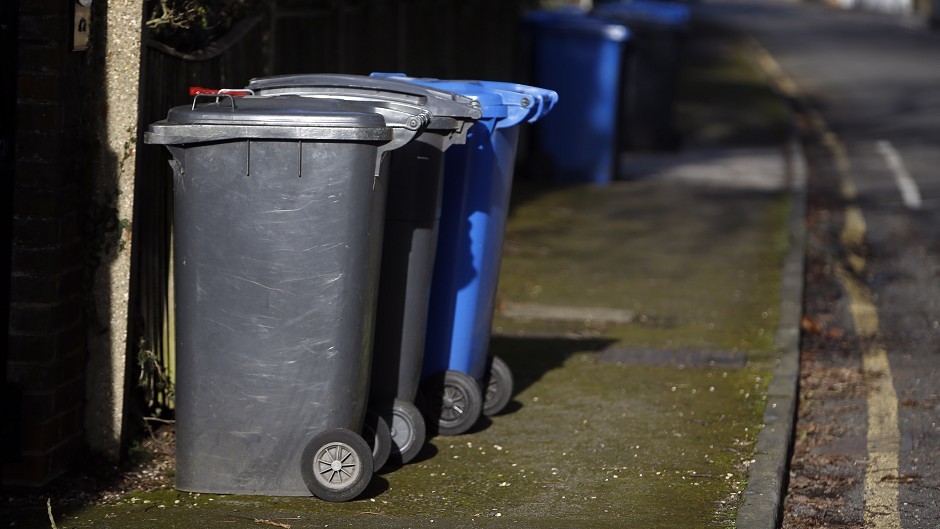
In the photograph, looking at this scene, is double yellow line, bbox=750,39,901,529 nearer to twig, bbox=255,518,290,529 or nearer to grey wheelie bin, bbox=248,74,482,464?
grey wheelie bin, bbox=248,74,482,464

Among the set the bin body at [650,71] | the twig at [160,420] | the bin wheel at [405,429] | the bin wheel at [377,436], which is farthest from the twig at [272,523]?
the bin body at [650,71]

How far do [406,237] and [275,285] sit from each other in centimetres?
73

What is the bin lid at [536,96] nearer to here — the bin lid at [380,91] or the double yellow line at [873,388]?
the bin lid at [380,91]

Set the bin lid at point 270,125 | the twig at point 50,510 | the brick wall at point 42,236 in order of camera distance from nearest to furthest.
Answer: the twig at point 50,510, the bin lid at point 270,125, the brick wall at point 42,236

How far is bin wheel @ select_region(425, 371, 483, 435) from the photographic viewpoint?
5727 millimetres

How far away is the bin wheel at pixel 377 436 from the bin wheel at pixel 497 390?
0.99 m

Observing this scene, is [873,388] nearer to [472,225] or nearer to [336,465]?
[472,225]

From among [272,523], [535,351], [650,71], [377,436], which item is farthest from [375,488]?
[650,71]

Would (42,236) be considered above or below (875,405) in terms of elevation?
above

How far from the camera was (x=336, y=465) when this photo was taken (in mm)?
4773

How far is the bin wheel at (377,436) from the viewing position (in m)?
5.15

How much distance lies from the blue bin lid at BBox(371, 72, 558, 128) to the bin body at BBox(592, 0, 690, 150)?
9654 millimetres

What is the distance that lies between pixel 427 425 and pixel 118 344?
1.40 meters

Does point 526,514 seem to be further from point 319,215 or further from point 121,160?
point 121,160
